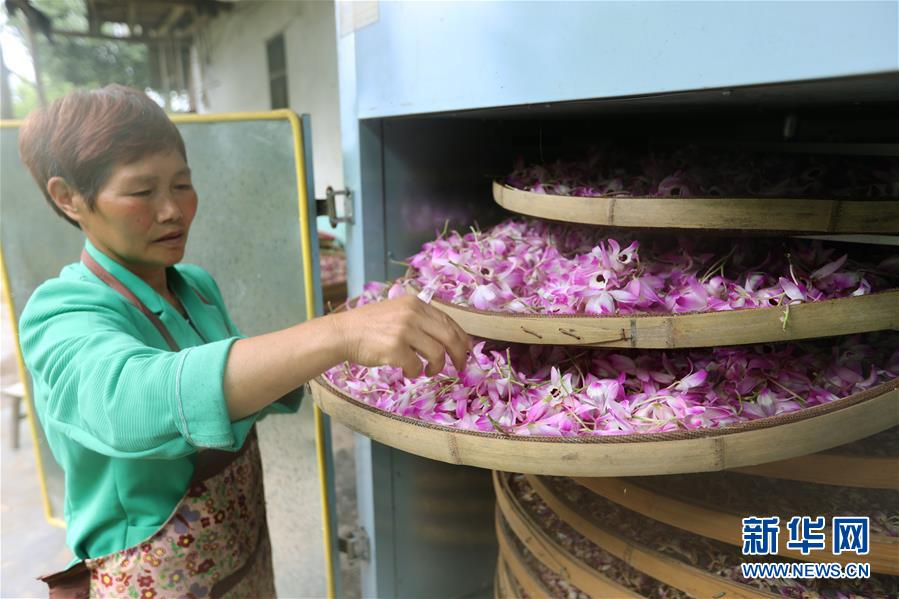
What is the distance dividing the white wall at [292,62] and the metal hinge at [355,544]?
1.95 m

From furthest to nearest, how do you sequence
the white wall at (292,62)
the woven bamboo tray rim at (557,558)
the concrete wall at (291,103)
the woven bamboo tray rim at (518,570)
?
the white wall at (292,62) < the concrete wall at (291,103) < the woven bamboo tray rim at (518,570) < the woven bamboo tray rim at (557,558)

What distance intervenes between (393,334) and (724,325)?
17.6 inches

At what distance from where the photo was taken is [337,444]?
3684mm

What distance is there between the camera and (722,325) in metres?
0.85

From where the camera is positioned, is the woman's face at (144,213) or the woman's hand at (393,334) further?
the woman's face at (144,213)

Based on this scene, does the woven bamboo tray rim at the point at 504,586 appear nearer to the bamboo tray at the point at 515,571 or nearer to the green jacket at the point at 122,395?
the bamboo tray at the point at 515,571

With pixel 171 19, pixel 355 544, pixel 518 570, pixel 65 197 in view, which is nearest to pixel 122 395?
pixel 65 197

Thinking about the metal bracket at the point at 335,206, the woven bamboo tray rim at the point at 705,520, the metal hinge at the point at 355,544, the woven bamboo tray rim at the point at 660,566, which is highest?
the metal bracket at the point at 335,206

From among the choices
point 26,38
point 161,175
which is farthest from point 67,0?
point 161,175

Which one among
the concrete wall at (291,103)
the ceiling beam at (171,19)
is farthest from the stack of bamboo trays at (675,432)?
the ceiling beam at (171,19)

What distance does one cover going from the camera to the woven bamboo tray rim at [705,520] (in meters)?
0.97

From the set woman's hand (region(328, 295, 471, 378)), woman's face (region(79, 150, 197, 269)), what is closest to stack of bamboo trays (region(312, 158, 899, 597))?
woman's hand (region(328, 295, 471, 378))

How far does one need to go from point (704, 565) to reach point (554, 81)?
2.83 ft

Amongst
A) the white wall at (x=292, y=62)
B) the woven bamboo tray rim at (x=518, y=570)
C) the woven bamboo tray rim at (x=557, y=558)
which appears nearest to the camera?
the woven bamboo tray rim at (x=557, y=558)
